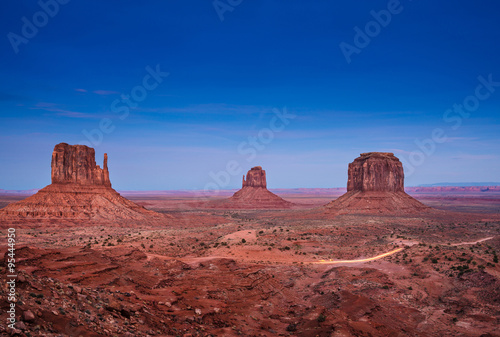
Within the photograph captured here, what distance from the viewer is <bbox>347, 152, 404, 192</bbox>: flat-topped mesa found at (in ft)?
320

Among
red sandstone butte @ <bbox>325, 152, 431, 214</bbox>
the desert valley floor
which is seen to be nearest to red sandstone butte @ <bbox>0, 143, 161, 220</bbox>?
the desert valley floor

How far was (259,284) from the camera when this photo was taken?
23844mm

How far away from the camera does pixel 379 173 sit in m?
97.5

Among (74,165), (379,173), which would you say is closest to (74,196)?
(74,165)

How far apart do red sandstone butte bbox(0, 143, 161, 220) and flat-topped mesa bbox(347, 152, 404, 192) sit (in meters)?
60.0

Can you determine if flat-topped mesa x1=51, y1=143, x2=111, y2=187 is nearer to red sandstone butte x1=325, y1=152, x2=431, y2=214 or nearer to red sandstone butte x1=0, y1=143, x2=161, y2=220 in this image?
red sandstone butte x1=0, y1=143, x2=161, y2=220

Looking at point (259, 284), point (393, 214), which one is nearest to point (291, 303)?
point (259, 284)

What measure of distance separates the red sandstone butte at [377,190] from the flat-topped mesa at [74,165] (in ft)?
200

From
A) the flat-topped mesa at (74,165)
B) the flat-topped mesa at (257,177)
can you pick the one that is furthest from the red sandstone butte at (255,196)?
the flat-topped mesa at (74,165)

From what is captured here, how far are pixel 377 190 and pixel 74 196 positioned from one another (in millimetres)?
77364

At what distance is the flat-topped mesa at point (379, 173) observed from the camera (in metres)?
97.6

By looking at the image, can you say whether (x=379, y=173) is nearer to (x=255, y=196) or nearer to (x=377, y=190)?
(x=377, y=190)

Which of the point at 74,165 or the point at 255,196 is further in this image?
the point at 255,196

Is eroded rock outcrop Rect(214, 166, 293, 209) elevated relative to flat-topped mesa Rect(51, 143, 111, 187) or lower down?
lower down
